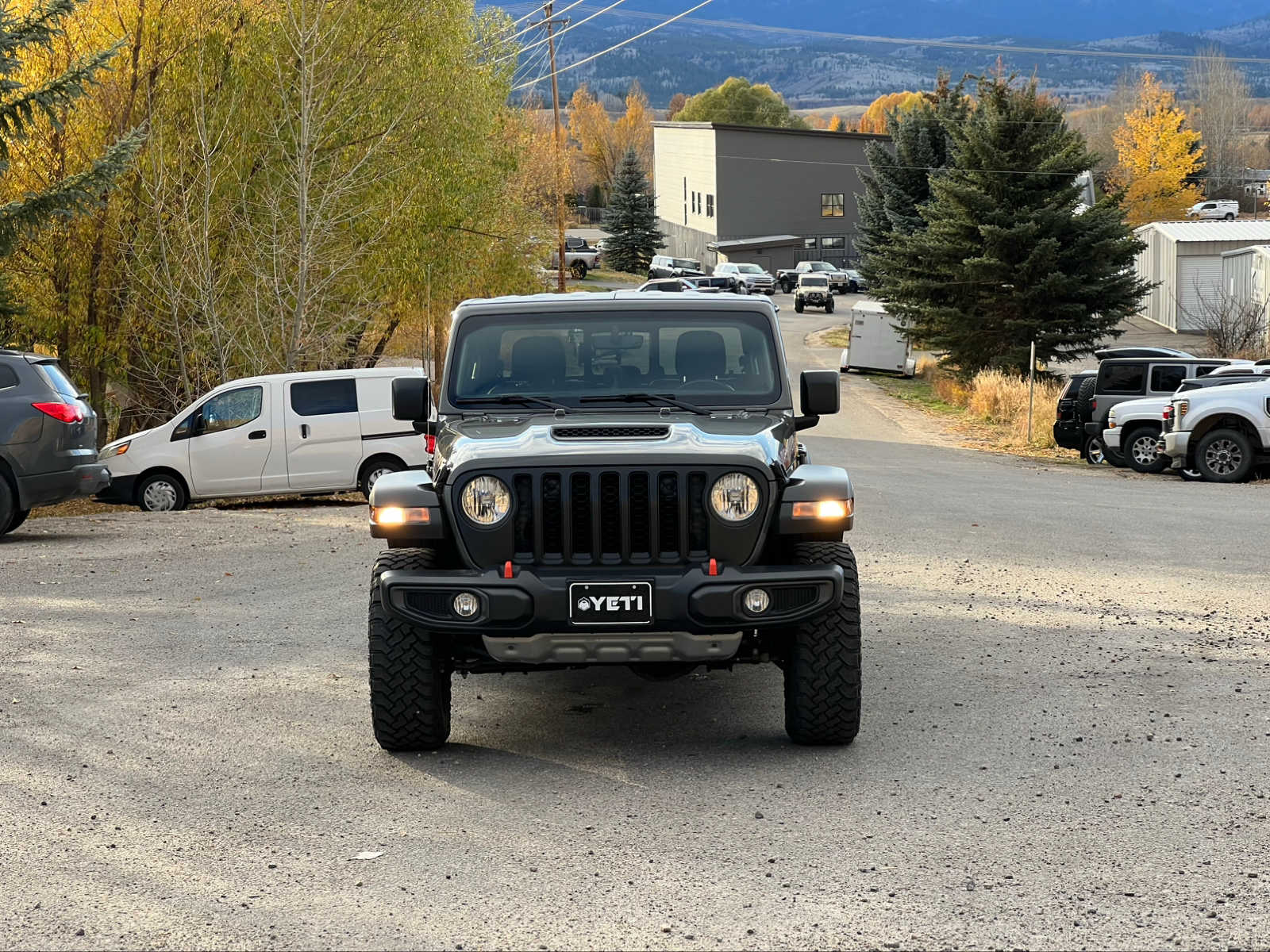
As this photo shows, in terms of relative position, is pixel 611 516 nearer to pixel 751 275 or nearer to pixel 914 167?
pixel 914 167

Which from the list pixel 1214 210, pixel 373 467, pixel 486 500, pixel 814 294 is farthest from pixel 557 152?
pixel 1214 210

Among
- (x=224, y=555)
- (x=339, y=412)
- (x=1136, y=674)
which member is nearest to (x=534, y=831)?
(x=1136, y=674)

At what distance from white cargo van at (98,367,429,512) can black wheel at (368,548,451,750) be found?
12739 mm

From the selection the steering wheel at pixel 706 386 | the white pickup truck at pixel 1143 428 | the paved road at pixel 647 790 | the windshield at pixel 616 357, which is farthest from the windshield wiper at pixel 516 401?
the white pickup truck at pixel 1143 428

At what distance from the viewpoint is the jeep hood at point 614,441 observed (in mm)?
6508

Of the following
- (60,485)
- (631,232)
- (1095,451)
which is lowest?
(1095,451)

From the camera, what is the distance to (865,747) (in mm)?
7008

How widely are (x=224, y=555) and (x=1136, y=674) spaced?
8.28 m

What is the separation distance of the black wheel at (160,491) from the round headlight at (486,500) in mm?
13746

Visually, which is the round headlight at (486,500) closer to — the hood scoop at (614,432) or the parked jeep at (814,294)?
the hood scoop at (614,432)

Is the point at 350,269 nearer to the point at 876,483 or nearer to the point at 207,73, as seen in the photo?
the point at 207,73

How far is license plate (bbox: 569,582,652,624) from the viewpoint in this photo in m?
6.38

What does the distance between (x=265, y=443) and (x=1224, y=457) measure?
13328 millimetres

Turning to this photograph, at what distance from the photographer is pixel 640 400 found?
25.1 ft
